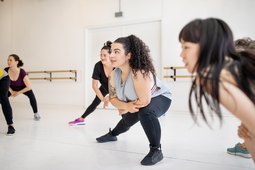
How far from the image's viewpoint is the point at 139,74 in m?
1.60

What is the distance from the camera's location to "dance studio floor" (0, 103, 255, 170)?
1.58m

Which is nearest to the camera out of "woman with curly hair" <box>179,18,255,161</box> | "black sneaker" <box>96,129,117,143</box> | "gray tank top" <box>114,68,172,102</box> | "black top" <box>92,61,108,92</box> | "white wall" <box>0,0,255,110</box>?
"woman with curly hair" <box>179,18,255,161</box>

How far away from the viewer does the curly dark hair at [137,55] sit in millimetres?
1648

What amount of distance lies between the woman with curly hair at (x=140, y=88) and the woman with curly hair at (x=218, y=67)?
79cm

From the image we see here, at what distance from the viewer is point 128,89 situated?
1.71 meters

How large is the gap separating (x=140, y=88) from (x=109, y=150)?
26.4 inches

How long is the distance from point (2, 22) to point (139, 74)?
680cm

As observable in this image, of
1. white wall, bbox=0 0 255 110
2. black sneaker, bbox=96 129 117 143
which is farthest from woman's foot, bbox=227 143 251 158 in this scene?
white wall, bbox=0 0 255 110

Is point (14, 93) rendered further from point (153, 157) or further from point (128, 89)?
point (153, 157)

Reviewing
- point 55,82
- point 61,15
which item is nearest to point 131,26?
point 61,15

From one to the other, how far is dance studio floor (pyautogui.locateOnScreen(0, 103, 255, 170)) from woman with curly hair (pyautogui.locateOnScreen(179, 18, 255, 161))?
370 millimetres

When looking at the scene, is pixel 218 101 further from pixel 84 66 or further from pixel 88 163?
pixel 84 66

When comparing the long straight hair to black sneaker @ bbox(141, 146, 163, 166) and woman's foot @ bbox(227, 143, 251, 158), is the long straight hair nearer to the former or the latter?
black sneaker @ bbox(141, 146, 163, 166)

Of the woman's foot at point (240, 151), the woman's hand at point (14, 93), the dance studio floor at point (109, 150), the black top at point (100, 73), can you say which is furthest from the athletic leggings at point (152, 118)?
the woman's hand at point (14, 93)
